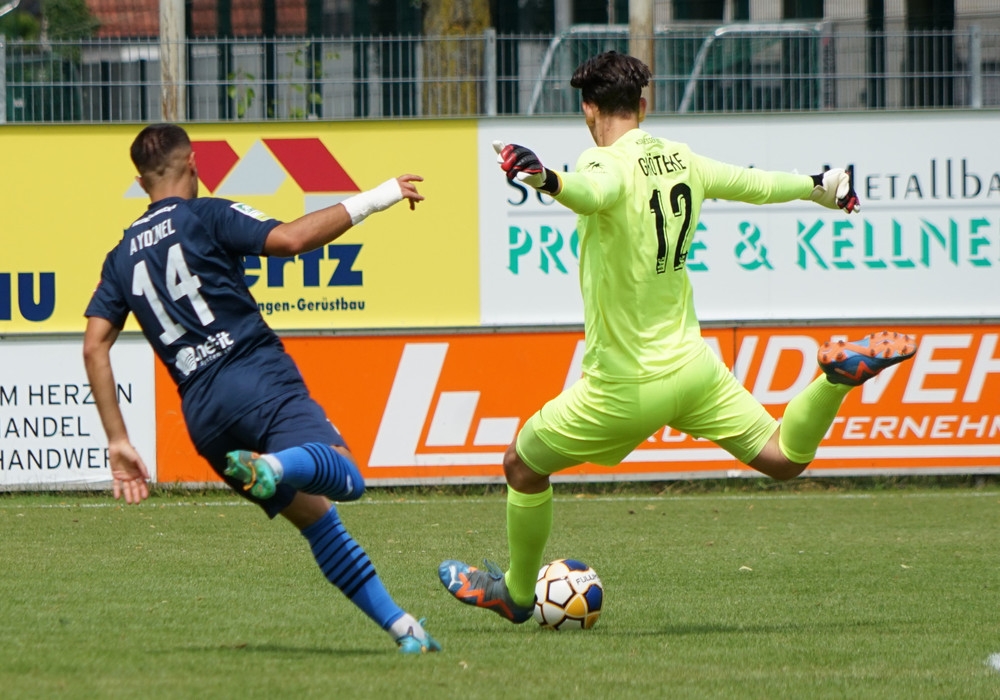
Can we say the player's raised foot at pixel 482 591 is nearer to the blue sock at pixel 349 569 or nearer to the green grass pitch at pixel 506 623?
the green grass pitch at pixel 506 623

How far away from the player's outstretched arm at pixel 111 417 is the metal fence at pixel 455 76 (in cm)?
796

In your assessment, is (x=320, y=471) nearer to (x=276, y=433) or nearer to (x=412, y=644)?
(x=276, y=433)

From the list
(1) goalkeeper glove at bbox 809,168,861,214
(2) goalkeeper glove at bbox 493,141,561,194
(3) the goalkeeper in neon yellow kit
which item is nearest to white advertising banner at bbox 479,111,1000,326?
(1) goalkeeper glove at bbox 809,168,861,214

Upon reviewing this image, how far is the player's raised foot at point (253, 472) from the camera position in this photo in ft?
14.3

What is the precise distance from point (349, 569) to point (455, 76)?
331 inches

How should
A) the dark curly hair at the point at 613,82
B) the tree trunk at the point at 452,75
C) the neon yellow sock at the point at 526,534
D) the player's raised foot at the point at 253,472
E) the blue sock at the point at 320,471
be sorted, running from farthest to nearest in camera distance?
1. the tree trunk at the point at 452,75
2. the neon yellow sock at the point at 526,534
3. the dark curly hair at the point at 613,82
4. the blue sock at the point at 320,471
5. the player's raised foot at the point at 253,472

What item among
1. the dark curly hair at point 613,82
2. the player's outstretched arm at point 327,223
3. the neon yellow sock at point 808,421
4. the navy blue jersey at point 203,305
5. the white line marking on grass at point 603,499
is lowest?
the white line marking on grass at point 603,499

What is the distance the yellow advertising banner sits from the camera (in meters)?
→ 12.3

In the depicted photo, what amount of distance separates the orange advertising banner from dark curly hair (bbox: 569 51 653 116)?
6.29 m

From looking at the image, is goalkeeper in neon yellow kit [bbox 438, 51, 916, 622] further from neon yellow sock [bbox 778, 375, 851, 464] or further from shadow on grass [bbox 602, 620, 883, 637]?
shadow on grass [bbox 602, 620, 883, 637]

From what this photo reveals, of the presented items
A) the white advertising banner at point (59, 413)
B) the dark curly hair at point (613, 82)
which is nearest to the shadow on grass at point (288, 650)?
the dark curly hair at point (613, 82)

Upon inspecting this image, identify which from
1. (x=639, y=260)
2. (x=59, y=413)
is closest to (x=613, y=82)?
(x=639, y=260)

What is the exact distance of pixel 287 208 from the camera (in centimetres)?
1229

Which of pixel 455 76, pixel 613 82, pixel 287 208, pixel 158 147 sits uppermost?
pixel 455 76
